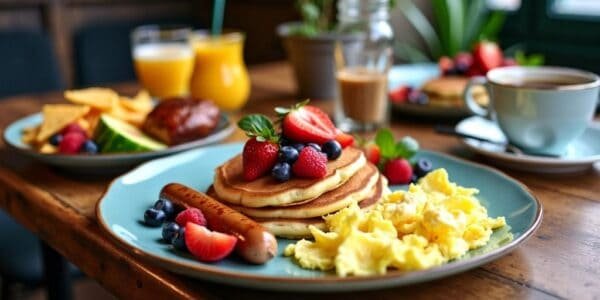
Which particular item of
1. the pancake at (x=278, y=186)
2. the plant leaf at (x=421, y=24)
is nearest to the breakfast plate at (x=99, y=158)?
the pancake at (x=278, y=186)

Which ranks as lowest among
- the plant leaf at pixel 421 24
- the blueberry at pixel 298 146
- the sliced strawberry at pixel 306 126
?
the plant leaf at pixel 421 24

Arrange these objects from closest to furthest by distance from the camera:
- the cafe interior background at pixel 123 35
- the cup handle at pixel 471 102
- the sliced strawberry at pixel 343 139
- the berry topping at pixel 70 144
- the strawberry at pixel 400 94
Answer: the sliced strawberry at pixel 343 139
the berry topping at pixel 70 144
the cup handle at pixel 471 102
the strawberry at pixel 400 94
the cafe interior background at pixel 123 35

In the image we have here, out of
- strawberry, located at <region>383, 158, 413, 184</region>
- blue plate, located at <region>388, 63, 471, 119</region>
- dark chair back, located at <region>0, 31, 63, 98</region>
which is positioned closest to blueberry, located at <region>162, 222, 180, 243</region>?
strawberry, located at <region>383, 158, 413, 184</region>

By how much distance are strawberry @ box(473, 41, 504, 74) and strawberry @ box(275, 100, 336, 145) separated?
843 millimetres

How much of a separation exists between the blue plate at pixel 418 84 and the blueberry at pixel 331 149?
2.20 ft

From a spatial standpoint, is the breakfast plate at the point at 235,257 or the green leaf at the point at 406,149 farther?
the green leaf at the point at 406,149

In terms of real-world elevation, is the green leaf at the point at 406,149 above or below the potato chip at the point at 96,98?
above

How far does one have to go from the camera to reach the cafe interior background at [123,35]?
9.27 feet

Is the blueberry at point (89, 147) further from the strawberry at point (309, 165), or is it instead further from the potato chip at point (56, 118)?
the strawberry at point (309, 165)

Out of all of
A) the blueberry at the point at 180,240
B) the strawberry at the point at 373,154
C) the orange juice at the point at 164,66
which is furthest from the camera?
the orange juice at the point at 164,66

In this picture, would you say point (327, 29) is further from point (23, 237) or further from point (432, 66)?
point (23, 237)

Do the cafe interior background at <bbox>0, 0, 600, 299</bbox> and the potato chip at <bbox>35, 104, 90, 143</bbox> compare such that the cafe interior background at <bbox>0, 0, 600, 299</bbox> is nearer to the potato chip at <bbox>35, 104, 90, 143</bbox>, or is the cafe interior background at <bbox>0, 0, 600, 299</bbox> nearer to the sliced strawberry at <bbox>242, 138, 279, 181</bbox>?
the potato chip at <bbox>35, 104, 90, 143</bbox>

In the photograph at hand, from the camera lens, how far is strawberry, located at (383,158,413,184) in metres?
1.18

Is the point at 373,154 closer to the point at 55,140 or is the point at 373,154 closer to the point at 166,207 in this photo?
the point at 166,207
